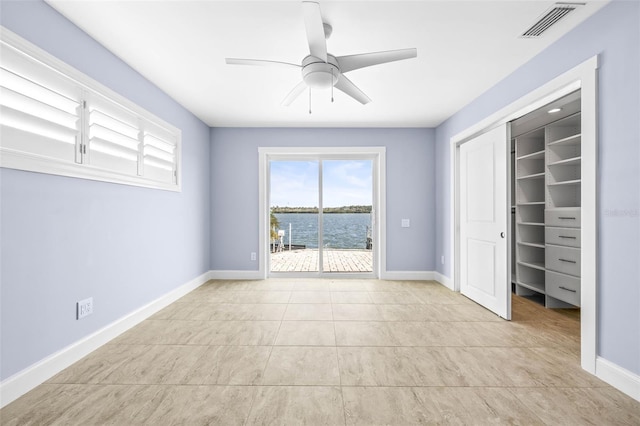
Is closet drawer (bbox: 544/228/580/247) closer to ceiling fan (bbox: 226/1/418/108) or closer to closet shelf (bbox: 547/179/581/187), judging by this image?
closet shelf (bbox: 547/179/581/187)

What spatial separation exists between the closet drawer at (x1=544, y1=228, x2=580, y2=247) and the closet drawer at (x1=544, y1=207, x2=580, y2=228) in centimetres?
6

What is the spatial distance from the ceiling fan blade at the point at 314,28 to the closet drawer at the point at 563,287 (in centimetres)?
344

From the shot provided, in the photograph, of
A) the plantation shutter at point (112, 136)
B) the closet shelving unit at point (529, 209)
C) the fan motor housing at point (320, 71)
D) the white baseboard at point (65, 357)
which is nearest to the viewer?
the white baseboard at point (65, 357)

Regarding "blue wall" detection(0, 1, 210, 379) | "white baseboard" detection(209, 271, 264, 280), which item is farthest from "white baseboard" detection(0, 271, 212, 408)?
"white baseboard" detection(209, 271, 264, 280)

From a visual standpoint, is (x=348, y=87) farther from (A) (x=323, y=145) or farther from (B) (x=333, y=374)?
(A) (x=323, y=145)

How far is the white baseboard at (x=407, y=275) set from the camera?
16.3ft

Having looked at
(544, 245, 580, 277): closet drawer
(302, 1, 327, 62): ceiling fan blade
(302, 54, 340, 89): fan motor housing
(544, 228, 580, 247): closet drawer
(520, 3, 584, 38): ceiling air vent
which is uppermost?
(520, 3, 584, 38): ceiling air vent

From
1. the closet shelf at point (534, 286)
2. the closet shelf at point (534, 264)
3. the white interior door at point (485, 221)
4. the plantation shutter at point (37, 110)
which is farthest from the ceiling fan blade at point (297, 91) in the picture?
the closet shelf at point (534, 286)

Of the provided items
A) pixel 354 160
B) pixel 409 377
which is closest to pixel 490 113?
pixel 354 160

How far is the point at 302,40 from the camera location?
8.09ft

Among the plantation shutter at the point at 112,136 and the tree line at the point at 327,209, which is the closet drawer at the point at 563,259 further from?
the plantation shutter at the point at 112,136

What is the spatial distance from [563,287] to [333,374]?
2943 mm

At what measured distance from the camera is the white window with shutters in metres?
1.80

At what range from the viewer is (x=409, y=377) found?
204 cm
